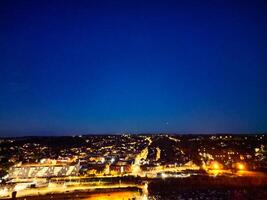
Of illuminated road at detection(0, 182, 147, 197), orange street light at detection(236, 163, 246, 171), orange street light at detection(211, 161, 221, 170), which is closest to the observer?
illuminated road at detection(0, 182, 147, 197)

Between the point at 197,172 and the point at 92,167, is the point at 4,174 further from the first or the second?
the point at 197,172

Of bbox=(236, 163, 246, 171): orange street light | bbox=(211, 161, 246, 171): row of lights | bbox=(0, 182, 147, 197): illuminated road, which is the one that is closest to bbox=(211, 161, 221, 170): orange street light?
bbox=(211, 161, 246, 171): row of lights

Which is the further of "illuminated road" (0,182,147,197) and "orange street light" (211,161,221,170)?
"orange street light" (211,161,221,170)

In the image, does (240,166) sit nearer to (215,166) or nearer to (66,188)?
(215,166)

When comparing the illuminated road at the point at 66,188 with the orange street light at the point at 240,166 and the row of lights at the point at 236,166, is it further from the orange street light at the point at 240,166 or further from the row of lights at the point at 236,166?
the orange street light at the point at 240,166

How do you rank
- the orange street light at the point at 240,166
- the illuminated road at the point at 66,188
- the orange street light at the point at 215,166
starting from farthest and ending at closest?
the orange street light at the point at 215,166 < the orange street light at the point at 240,166 < the illuminated road at the point at 66,188

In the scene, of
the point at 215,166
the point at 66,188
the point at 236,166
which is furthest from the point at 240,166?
the point at 66,188

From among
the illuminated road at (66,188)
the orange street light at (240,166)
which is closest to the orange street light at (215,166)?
the orange street light at (240,166)

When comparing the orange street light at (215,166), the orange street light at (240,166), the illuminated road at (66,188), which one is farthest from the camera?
the orange street light at (215,166)

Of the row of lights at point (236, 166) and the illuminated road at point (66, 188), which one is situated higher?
the row of lights at point (236, 166)

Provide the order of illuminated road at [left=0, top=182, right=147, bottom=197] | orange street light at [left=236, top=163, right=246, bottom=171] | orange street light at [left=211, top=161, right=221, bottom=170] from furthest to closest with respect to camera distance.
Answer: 1. orange street light at [left=211, top=161, right=221, bottom=170]
2. orange street light at [left=236, top=163, right=246, bottom=171]
3. illuminated road at [left=0, top=182, right=147, bottom=197]

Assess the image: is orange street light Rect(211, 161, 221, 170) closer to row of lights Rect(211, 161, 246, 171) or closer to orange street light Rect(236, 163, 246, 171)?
row of lights Rect(211, 161, 246, 171)

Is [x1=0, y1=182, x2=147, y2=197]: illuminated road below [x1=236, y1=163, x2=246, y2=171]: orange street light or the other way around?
below
